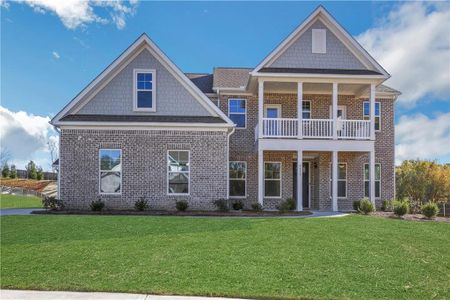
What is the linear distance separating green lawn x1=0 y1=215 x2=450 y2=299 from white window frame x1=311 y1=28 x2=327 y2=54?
9345 mm

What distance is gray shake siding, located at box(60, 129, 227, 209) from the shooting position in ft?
53.1

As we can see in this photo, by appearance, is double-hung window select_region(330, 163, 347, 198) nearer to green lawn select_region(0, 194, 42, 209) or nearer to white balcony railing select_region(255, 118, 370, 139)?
white balcony railing select_region(255, 118, 370, 139)

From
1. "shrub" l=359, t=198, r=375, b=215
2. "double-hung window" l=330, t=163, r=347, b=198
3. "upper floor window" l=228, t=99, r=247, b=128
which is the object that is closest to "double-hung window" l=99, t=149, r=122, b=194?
"upper floor window" l=228, t=99, r=247, b=128

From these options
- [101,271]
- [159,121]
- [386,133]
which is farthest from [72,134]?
[386,133]

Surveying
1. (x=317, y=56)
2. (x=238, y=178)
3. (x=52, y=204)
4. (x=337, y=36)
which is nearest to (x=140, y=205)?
(x=52, y=204)

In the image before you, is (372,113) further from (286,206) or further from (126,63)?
(126,63)

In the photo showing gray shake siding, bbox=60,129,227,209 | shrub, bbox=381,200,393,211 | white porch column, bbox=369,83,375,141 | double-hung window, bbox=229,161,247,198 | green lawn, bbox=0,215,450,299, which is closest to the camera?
green lawn, bbox=0,215,450,299

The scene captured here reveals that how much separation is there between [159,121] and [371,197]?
1003cm

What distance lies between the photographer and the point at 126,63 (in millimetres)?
16812

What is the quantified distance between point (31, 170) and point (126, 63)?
32.6m

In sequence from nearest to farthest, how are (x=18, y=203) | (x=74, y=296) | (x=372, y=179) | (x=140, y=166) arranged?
(x=74, y=296), (x=140, y=166), (x=372, y=179), (x=18, y=203)

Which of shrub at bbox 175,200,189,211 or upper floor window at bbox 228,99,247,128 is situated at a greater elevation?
upper floor window at bbox 228,99,247,128

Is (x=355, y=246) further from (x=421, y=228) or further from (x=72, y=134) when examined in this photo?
(x=72, y=134)

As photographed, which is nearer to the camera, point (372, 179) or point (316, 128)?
point (372, 179)
